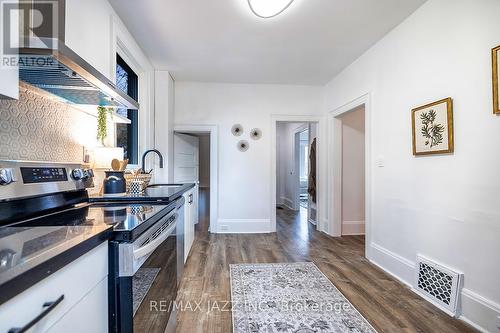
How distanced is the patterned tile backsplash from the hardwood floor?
143 cm

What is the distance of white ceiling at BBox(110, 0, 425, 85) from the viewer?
2.23 m

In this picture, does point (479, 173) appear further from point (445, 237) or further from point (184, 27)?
point (184, 27)

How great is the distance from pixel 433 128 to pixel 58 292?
2612 mm

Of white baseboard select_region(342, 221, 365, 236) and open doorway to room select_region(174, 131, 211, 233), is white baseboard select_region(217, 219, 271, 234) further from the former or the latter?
white baseboard select_region(342, 221, 365, 236)

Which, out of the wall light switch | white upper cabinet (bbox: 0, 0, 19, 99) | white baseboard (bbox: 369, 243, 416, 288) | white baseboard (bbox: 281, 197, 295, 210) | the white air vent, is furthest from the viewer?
white baseboard (bbox: 281, 197, 295, 210)

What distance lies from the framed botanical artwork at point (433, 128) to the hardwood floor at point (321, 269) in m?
1.29

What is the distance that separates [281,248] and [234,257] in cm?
73

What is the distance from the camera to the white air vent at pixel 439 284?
1.88m

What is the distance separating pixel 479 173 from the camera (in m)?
1.75

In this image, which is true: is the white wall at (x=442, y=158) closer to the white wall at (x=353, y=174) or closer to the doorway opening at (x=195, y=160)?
the white wall at (x=353, y=174)

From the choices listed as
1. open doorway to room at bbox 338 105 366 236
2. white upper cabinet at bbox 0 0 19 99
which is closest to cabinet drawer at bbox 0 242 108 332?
white upper cabinet at bbox 0 0 19 99

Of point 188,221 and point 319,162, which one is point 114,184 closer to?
point 188,221

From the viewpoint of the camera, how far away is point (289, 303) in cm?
204

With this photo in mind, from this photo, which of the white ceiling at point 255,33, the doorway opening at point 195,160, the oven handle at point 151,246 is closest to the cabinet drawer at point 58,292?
the oven handle at point 151,246
